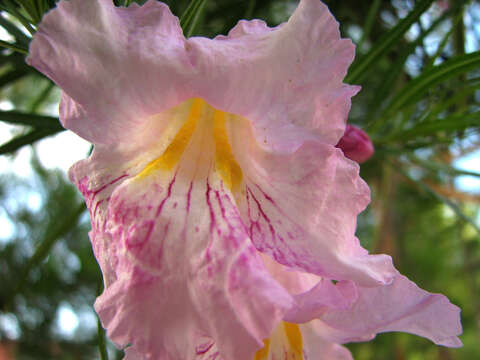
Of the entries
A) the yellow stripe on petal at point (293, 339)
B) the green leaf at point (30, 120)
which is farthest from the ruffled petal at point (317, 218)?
the green leaf at point (30, 120)

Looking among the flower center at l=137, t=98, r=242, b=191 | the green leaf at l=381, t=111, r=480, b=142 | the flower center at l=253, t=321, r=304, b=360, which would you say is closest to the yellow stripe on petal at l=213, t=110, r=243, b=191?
the flower center at l=137, t=98, r=242, b=191

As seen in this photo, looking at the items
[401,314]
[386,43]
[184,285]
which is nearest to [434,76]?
[386,43]

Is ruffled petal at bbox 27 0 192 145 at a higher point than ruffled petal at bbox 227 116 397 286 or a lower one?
higher

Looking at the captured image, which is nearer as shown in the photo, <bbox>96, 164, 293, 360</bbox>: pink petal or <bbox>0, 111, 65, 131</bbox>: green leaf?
<bbox>96, 164, 293, 360</bbox>: pink petal

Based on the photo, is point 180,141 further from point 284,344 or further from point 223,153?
point 284,344

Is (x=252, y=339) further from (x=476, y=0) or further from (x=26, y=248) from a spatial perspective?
(x=26, y=248)

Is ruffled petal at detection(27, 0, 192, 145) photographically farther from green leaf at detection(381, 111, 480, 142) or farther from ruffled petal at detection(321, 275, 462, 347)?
green leaf at detection(381, 111, 480, 142)
